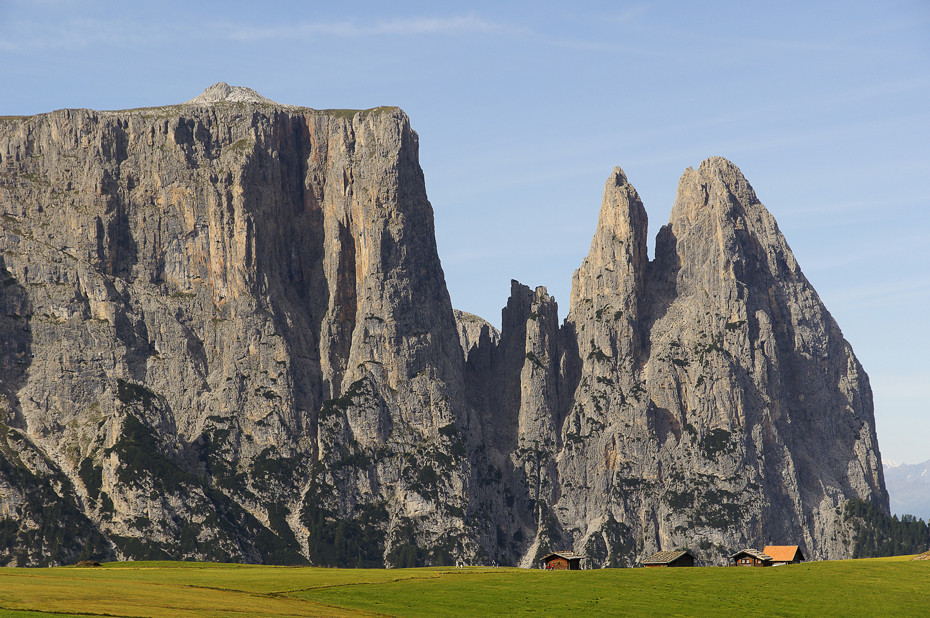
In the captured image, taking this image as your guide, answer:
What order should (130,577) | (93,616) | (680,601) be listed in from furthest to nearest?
(130,577)
(680,601)
(93,616)

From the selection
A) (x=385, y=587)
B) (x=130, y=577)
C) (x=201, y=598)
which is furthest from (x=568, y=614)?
(x=130, y=577)

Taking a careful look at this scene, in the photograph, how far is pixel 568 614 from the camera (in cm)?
15000

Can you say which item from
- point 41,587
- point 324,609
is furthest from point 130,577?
point 324,609

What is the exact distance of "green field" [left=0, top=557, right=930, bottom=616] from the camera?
142875mm

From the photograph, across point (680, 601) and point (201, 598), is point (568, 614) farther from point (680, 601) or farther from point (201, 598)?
point (201, 598)

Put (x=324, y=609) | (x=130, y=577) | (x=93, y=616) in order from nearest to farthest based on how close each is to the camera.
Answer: (x=93, y=616)
(x=324, y=609)
(x=130, y=577)

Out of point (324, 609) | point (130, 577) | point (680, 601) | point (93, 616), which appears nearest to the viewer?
point (93, 616)

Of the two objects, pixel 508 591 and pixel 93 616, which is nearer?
pixel 93 616

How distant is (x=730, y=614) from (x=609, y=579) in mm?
30244

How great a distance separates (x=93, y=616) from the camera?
129375mm

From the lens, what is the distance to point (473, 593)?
165 m

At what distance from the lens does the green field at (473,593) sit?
143 metres

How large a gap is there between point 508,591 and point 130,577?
54436 millimetres

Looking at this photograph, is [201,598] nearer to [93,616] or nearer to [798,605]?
[93,616]
